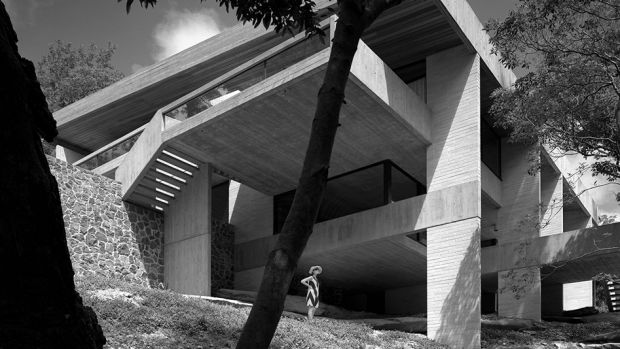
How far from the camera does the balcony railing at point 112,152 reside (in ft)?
71.1

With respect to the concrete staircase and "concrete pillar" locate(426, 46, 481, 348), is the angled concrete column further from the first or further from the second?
the concrete staircase

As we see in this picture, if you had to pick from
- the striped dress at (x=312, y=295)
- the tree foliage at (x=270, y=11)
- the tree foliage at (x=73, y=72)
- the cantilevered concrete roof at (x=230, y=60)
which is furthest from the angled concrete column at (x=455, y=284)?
the tree foliage at (x=73, y=72)

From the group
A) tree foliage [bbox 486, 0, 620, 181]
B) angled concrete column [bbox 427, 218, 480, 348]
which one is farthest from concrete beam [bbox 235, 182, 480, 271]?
tree foliage [bbox 486, 0, 620, 181]

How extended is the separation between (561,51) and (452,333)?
6.83 metres

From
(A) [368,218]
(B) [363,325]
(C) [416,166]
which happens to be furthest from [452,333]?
(C) [416,166]

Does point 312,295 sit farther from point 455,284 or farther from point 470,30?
point 470,30

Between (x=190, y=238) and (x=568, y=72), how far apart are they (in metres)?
10.6

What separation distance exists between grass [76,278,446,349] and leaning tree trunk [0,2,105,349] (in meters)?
8.63

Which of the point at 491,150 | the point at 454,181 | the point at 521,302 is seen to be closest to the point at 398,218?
the point at 454,181

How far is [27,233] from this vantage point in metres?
3.15

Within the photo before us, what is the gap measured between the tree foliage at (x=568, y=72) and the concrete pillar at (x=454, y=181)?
1558mm

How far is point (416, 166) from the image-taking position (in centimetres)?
2233

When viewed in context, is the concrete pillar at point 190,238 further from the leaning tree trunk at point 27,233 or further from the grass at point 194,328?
the leaning tree trunk at point 27,233

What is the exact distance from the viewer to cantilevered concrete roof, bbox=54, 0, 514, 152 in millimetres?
19656
